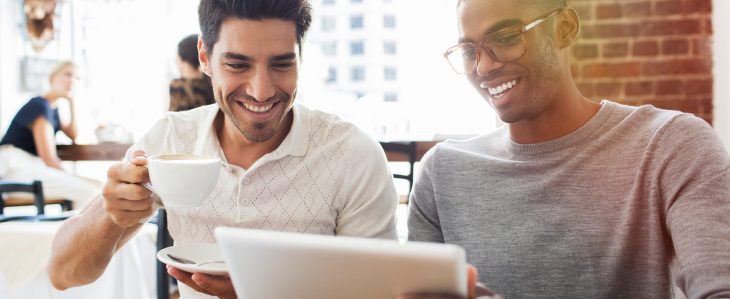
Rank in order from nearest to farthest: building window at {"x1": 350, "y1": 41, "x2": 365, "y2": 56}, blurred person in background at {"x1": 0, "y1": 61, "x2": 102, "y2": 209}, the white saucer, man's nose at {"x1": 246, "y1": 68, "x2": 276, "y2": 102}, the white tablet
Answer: the white tablet
the white saucer
man's nose at {"x1": 246, "y1": 68, "x2": 276, "y2": 102}
blurred person in background at {"x1": 0, "y1": 61, "x2": 102, "y2": 209}
building window at {"x1": 350, "y1": 41, "x2": 365, "y2": 56}

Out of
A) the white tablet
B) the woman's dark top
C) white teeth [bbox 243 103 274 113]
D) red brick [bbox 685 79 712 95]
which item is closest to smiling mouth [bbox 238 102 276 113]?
white teeth [bbox 243 103 274 113]

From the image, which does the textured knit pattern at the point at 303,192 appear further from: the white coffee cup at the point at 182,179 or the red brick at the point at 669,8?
the red brick at the point at 669,8

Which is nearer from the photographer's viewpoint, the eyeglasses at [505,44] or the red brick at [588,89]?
the eyeglasses at [505,44]

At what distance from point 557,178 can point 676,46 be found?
6.75 ft

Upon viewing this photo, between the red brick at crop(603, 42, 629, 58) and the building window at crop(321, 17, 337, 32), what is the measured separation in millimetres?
2574

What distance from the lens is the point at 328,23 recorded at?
5.14 metres

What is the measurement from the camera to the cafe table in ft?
6.82

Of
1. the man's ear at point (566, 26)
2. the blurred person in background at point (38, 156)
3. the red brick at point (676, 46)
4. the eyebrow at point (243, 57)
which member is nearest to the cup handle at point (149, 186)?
the eyebrow at point (243, 57)

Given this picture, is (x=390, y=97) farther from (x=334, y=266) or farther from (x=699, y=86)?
(x=334, y=266)

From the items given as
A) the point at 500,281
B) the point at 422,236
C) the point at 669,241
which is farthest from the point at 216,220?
the point at 669,241

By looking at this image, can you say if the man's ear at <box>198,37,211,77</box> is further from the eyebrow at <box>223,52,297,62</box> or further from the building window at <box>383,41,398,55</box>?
the building window at <box>383,41,398,55</box>

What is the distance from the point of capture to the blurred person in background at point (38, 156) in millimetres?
3922

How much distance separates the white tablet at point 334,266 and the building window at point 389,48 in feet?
14.4

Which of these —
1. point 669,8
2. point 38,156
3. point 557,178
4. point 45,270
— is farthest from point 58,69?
point 557,178
